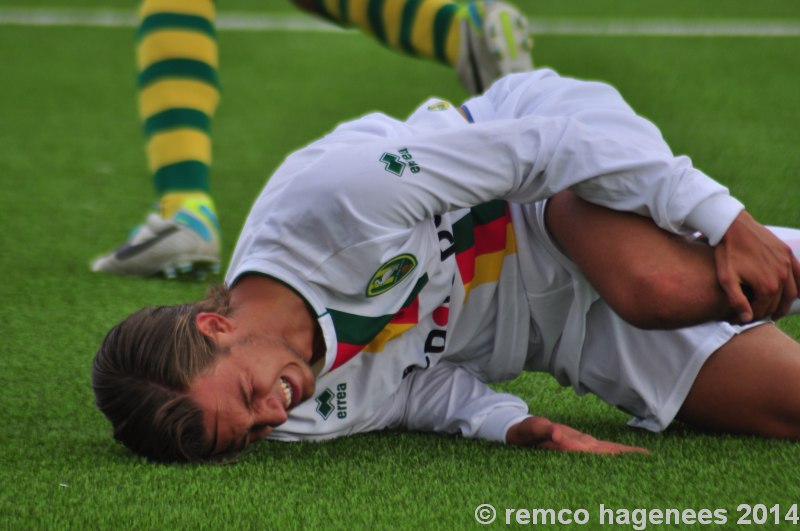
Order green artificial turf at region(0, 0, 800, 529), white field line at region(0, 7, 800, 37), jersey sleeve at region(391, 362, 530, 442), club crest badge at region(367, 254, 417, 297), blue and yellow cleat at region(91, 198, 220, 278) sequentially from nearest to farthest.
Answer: green artificial turf at region(0, 0, 800, 529) → club crest badge at region(367, 254, 417, 297) → jersey sleeve at region(391, 362, 530, 442) → blue and yellow cleat at region(91, 198, 220, 278) → white field line at region(0, 7, 800, 37)

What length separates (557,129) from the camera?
5.18 ft

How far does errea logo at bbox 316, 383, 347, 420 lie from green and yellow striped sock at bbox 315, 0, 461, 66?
4.41 ft

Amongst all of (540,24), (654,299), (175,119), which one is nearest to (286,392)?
(654,299)

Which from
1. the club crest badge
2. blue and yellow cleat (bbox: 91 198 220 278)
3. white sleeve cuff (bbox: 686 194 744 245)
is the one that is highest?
white sleeve cuff (bbox: 686 194 744 245)

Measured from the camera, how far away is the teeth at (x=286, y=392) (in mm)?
1529

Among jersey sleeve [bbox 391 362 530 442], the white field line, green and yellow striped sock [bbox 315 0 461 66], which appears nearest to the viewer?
jersey sleeve [bbox 391 362 530 442]

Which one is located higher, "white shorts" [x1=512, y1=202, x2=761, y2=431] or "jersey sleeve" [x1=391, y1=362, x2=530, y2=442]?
"white shorts" [x1=512, y1=202, x2=761, y2=431]

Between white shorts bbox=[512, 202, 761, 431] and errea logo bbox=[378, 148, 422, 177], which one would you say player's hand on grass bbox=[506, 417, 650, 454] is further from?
errea logo bbox=[378, 148, 422, 177]

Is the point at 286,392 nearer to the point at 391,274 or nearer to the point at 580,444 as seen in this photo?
the point at 391,274

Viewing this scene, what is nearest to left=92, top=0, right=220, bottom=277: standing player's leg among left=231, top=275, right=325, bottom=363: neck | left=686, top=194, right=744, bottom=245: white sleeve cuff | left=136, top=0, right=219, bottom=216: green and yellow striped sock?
left=136, top=0, right=219, bottom=216: green and yellow striped sock

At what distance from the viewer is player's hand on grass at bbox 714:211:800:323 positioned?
5.00ft

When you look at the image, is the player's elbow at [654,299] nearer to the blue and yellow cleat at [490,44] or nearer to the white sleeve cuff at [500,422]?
the white sleeve cuff at [500,422]

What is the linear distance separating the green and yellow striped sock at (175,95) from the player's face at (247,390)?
1.07 meters

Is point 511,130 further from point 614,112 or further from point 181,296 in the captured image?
point 181,296
